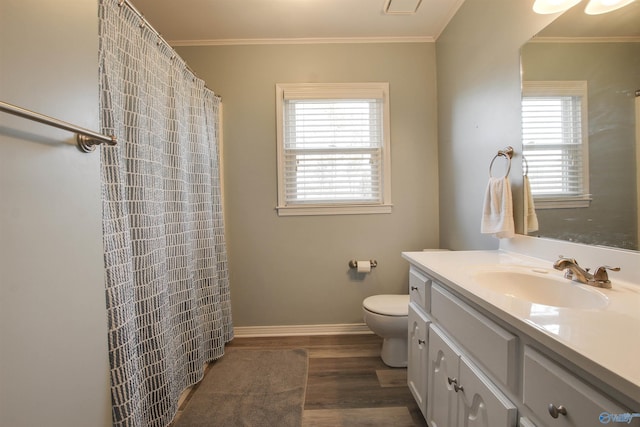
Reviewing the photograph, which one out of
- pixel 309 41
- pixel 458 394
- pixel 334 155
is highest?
pixel 309 41

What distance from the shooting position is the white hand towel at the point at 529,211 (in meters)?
1.22

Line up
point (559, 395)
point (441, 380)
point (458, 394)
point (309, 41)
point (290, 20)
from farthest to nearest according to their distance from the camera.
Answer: point (309, 41) → point (290, 20) → point (441, 380) → point (458, 394) → point (559, 395)

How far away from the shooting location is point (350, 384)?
1596 millimetres

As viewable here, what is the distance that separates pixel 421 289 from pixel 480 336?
17.6 inches

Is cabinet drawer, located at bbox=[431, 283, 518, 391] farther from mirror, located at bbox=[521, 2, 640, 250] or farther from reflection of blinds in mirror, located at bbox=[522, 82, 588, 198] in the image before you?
reflection of blinds in mirror, located at bbox=[522, 82, 588, 198]

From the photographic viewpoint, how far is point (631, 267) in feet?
2.76

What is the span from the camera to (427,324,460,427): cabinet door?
0.94 metres

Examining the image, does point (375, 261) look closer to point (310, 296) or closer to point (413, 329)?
point (310, 296)

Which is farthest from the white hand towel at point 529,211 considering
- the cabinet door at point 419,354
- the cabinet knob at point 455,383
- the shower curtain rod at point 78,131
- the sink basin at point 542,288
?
the shower curtain rod at point 78,131

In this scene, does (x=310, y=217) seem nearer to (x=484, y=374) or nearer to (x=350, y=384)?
(x=350, y=384)

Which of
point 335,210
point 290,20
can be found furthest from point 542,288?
point 290,20

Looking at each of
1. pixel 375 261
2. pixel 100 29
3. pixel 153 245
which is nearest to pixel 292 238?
pixel 375 261

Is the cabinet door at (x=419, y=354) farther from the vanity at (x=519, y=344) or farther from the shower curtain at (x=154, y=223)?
the shower curtain at (x=154, y=223)

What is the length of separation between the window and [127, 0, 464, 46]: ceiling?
44cm
